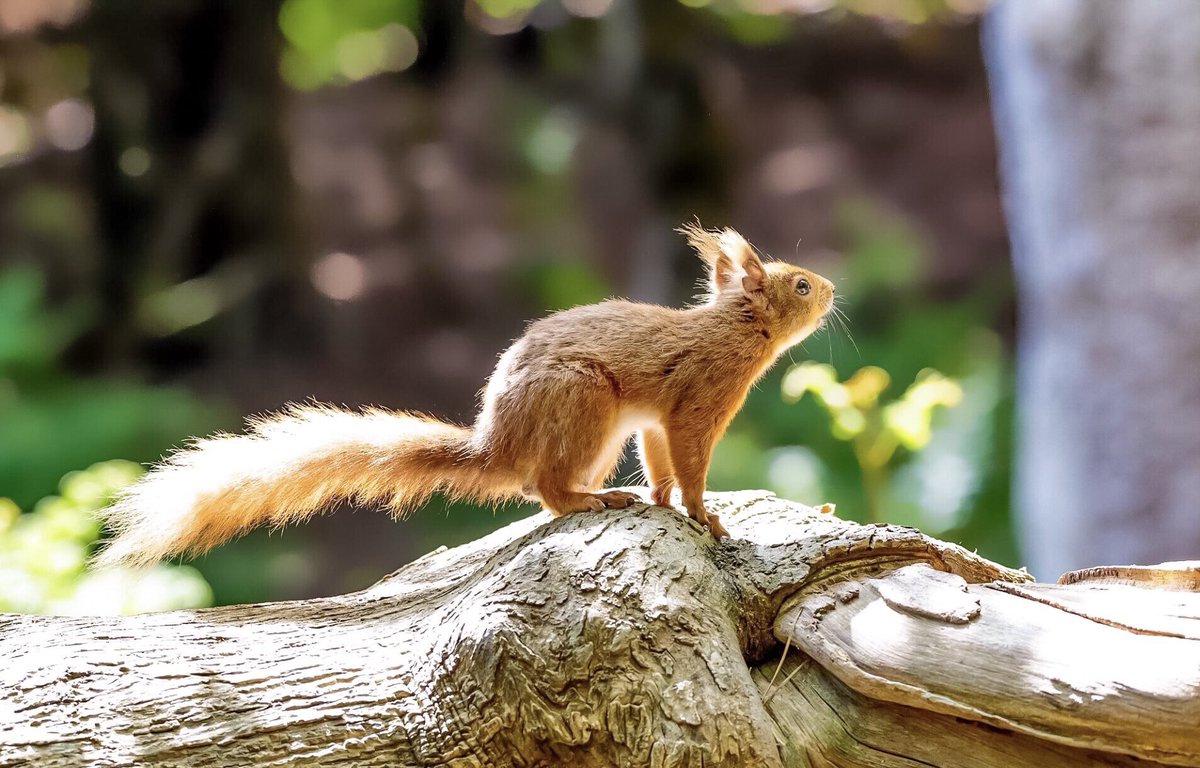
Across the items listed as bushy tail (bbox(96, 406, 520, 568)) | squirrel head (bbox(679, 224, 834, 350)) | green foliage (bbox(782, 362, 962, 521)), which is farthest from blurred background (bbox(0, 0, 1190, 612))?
bushy tail (bbox(96, 406, 520, 568))

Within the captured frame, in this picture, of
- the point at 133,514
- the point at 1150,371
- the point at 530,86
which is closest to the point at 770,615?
the point at 133,514

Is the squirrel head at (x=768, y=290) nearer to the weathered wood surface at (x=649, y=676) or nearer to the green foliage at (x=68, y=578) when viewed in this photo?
the weathered wood surface at (x=649, y=676)

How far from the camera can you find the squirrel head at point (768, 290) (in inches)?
89.0

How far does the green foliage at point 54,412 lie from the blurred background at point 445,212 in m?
0.02

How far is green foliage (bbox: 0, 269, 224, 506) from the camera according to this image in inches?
172

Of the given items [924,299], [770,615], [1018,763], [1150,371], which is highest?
[924,299]

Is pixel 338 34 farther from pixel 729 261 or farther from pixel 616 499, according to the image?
pixel 616 499

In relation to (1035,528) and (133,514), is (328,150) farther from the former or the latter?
(133,514)

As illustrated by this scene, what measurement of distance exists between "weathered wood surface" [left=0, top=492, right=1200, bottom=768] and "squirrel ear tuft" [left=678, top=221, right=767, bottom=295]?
2.17 ft

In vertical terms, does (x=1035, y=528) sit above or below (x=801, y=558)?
above

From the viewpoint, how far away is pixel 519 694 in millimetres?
1647

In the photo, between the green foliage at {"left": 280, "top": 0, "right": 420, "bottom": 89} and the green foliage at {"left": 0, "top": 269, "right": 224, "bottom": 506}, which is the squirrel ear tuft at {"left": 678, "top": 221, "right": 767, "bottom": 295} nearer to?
the green foliage at {"left": 0, "top": 269, "right": 224, "bottom": 506}

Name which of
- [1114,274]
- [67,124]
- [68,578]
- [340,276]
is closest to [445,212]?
[340,276]

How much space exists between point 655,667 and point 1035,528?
3214mm
